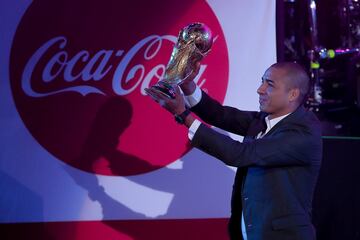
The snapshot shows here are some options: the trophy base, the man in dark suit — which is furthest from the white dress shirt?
the trophy base

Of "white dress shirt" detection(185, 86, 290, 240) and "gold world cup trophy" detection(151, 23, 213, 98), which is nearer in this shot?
"white dress shirt" detection(185, 86, 290, 240)

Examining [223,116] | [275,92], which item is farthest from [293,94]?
[223,116]

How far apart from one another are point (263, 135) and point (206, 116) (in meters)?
0.41

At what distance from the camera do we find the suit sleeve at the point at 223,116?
2584mm

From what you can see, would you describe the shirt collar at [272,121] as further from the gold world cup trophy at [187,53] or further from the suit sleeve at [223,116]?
the gold world cup trophy at [187,53]

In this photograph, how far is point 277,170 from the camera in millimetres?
2176

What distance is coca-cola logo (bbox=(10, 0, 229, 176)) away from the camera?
3035mm

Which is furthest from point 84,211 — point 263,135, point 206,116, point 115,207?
point 263,135

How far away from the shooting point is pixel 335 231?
3.02 meters

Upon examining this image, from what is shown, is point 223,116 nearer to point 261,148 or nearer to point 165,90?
point 261,148

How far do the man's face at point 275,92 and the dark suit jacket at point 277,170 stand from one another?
7 centimetres

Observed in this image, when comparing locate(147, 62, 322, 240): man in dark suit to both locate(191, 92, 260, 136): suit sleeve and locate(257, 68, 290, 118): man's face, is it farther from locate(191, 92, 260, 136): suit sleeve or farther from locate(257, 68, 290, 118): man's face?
locate(191, 92, 260, 136): suit sleeve

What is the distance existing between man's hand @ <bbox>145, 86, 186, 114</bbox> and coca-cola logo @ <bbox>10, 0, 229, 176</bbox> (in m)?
1.02

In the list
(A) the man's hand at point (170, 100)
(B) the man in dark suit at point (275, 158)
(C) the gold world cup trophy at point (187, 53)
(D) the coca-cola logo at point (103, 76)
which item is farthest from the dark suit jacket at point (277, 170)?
(D) the coca-cola logo at point (103, 76)
